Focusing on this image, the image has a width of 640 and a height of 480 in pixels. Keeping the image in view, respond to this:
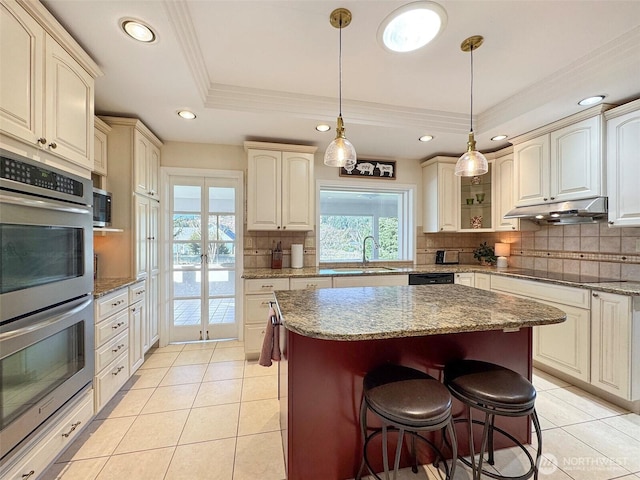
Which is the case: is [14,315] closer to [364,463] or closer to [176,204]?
[364,463]

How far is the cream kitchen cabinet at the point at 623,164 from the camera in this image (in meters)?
2.15

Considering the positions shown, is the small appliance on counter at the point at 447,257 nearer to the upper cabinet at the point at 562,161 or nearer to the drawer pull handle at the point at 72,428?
the upper cabinet at the point at 562,161

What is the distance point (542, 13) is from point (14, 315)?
3103 mm

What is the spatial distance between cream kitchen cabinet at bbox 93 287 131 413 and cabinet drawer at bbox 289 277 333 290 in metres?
1.46

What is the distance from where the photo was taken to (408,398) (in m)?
1.16

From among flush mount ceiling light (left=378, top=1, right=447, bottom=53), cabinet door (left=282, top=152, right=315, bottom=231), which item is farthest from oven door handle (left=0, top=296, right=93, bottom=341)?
flush mount ceiling light (left=378, top=1, right=447, bottom=53)

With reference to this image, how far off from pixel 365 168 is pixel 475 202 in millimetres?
1593

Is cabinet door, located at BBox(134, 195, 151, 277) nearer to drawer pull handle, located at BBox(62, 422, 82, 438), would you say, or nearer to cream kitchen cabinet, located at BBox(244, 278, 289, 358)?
cream kitchen cabinet, located at BBox(244, 278, 289, 358)

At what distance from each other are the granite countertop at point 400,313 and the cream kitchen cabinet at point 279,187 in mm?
1416

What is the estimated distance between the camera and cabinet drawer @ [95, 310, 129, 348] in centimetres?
181

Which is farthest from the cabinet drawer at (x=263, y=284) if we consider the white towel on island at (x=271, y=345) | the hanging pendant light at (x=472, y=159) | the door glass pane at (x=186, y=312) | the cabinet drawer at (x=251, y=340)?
the hanging pendant light at (x=472, y=159)

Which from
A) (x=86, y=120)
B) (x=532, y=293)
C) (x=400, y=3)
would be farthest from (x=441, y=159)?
(x=86, y=120)

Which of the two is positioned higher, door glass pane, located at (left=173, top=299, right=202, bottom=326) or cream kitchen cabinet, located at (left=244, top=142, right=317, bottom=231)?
cream kitchen cabinet, located at (left=244, top=142, right=317, bottom=231)

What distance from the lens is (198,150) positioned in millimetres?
3252
